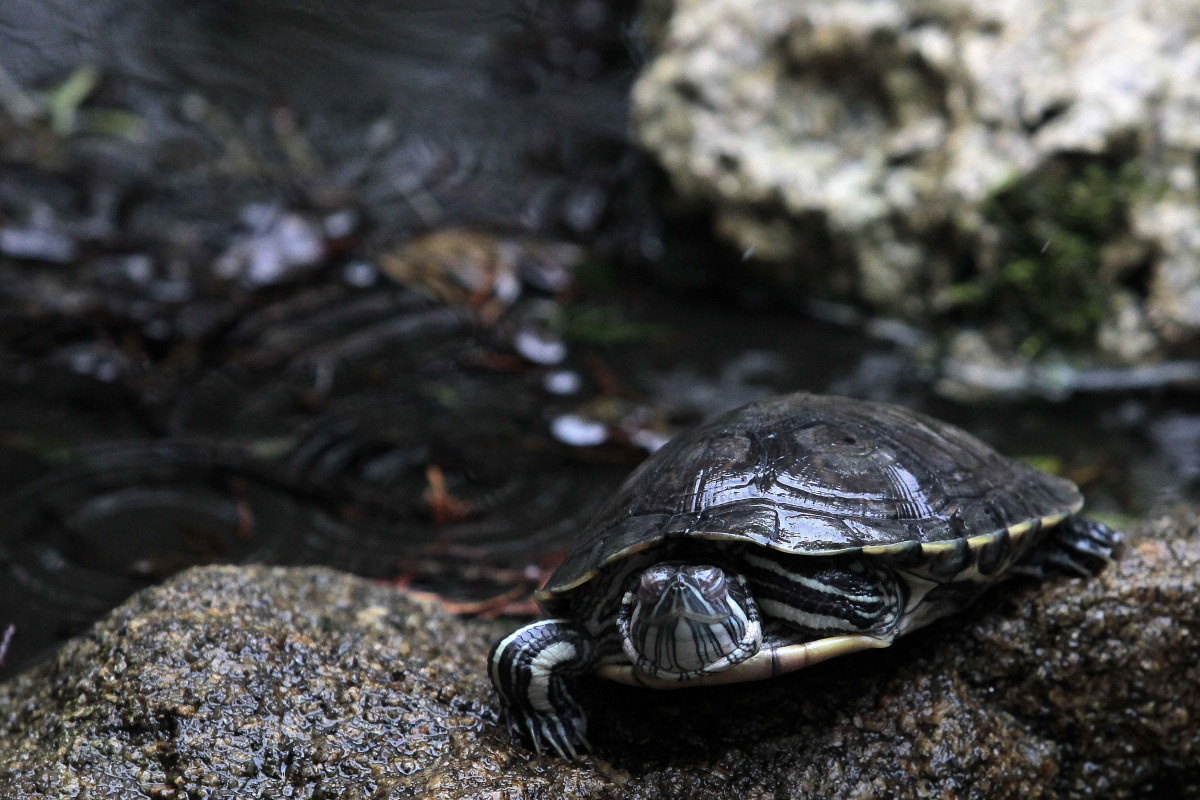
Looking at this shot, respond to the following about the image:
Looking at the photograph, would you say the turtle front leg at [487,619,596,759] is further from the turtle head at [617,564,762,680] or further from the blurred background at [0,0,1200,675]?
the blurred background at [0,0,1200,675]

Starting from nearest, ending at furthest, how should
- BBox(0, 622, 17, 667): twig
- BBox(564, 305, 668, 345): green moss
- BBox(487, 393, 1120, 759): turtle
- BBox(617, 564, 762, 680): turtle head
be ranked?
1. BBox(617, 564, 762, 680): turtle head
2. BBox(487, 393, 1120, 759): turtle
3. BBox(0, 622, 17, 667): twig
4. BBox(564, 305, 668, 345): green moss

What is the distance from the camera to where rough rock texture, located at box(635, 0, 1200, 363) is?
457 cm

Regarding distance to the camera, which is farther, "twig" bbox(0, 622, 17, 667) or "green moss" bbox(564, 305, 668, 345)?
"green moss" bbox(564, 305, 668, 345)

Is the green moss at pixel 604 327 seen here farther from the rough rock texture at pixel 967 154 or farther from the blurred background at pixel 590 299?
the rough rock texture at pixel 967 154

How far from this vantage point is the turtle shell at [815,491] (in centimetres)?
207

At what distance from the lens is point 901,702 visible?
226 cm

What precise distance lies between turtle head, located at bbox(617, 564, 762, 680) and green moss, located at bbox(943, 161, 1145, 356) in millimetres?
3347

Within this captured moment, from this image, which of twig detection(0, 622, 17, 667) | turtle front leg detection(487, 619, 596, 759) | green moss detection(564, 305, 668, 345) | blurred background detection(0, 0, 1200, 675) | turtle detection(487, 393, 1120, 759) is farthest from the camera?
green moss detection(564, 305, 668, 345)

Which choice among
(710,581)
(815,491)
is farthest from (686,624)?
(815,491)

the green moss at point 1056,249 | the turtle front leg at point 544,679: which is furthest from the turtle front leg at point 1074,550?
the green moss at point 1056,249

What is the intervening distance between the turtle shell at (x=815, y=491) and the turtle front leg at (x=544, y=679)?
11 cm

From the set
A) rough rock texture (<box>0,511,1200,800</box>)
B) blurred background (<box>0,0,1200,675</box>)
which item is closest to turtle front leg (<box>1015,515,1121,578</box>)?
rough rock texture (<box>0,511,1200,800</box>)

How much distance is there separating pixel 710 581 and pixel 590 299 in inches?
154

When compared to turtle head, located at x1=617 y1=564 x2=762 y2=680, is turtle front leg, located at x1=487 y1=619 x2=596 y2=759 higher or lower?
lower
